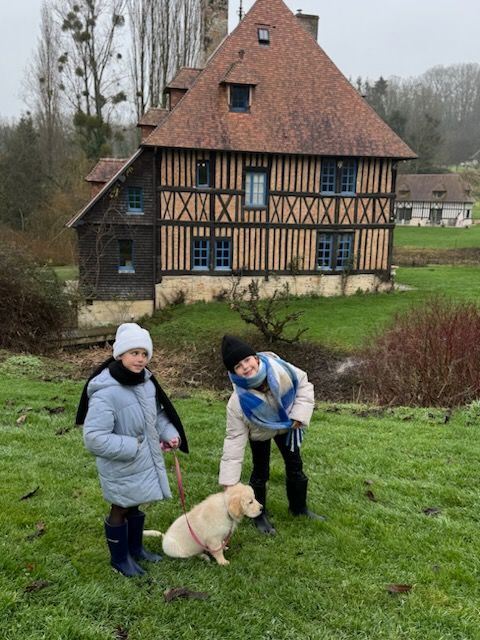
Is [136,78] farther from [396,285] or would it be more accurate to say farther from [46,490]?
[46,490]

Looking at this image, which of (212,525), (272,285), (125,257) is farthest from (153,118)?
(212,525)

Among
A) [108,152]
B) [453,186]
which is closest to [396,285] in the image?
[108,152]

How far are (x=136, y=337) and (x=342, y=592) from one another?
6.72ft

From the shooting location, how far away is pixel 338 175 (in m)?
19.7

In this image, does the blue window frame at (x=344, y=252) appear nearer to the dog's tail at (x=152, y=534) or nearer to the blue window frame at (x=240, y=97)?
the blue window frame at (x=240, y=97)

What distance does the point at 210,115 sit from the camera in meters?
18.6

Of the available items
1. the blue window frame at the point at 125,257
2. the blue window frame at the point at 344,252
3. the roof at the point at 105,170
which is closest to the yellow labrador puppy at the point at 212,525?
the blue window frame at the point at 125,257

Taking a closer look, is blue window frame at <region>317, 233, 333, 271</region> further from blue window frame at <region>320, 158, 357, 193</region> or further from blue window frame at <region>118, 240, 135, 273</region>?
blue window frame at <region>118, 240, 135, 273</region>

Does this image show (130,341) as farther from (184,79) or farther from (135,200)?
(184,79)

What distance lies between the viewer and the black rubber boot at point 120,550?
3367 millimetres

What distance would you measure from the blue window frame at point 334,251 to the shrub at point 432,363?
10348mm

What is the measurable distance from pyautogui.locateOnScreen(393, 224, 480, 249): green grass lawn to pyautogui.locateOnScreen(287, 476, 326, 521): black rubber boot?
122 feet

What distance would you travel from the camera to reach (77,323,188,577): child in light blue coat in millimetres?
3244

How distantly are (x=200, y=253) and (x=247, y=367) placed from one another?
16.1m
